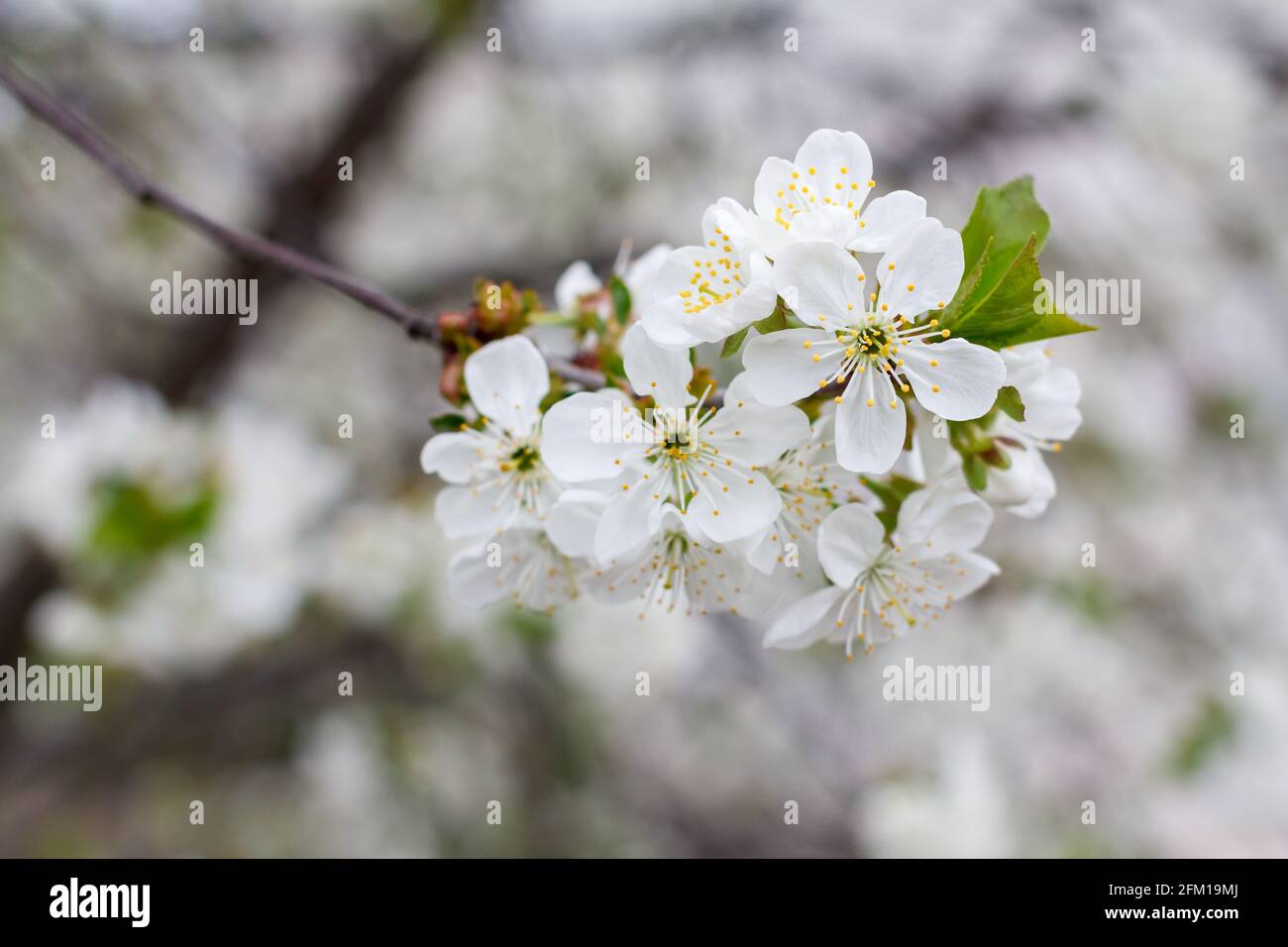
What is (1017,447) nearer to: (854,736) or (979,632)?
(979,632)

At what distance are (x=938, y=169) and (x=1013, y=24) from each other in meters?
1.02

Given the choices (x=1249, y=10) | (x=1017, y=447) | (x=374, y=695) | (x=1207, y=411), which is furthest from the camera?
(x=1207, y=411)

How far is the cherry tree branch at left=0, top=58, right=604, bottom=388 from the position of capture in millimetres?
896

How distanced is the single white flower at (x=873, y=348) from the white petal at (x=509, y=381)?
0.22 meters

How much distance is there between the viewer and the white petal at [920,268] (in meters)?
0.73

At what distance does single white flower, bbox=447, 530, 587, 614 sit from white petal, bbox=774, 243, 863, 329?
1.10 ft

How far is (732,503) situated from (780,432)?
7 centimetres

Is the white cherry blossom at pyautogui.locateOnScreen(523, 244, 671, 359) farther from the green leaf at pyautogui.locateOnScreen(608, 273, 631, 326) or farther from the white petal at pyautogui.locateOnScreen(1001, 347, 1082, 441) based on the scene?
the white petal at pyautogui.locateOnScreen(1001, 347, 1082, 441)

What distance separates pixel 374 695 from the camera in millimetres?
2828

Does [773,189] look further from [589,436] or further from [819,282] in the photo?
[589,436]
